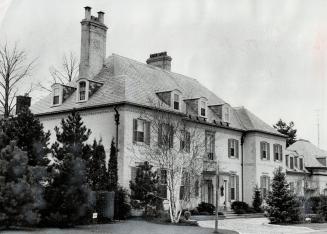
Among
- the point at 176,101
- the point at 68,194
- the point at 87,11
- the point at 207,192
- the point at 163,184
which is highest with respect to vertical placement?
the point at 87,11

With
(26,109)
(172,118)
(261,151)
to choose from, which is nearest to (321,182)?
(261,151)

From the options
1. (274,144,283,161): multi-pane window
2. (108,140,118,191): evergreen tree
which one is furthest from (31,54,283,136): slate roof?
(108,140,118,191): evergreen tree

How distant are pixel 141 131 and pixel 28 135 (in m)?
9.95

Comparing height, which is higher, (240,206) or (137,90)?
(137,90)

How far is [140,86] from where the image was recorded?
33750 mm

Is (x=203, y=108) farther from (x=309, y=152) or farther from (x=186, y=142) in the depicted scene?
(x=309, y=152)

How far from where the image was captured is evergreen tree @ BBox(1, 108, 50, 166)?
2253 centimetres

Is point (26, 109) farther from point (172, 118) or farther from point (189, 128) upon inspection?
point (189, 128)

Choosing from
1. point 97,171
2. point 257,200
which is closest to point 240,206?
point 257,200

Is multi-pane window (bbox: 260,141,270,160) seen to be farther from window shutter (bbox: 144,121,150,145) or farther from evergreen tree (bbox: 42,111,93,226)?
evergreen tree (bbox: 42,111,93,226)

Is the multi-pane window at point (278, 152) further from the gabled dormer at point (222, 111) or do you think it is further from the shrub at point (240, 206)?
the shrub at point (240, 206)

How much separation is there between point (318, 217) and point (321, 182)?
2362 cm

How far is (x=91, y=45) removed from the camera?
34.7 m

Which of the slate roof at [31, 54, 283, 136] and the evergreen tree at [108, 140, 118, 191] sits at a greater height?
the slate roof at [31, 54, 283, 136]
